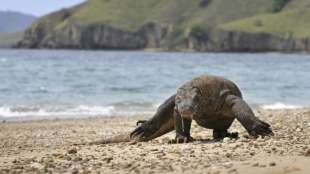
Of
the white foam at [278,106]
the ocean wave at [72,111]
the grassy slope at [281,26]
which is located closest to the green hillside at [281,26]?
the grassy slope at [281,26]

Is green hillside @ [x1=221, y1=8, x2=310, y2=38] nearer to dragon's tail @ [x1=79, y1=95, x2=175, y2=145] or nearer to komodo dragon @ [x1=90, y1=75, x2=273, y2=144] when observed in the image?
dragon's tail @ [x1=79, y1=95, x2=175, y2=145]

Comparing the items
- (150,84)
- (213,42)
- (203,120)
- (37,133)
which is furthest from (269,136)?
(213,42)

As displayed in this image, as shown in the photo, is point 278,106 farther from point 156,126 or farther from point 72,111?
point 156,126

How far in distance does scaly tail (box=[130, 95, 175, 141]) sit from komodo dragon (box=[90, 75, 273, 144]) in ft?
0.05

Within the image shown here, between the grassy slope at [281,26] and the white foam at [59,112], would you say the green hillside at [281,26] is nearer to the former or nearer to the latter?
the grassy slope at [281,26]

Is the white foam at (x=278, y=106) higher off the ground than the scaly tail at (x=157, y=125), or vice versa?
the scaly tail at (x=157, y=125)

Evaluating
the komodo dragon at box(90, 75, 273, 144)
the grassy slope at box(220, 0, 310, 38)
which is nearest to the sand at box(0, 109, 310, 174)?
the komodo dragon at box(90, 75, 273, 144)

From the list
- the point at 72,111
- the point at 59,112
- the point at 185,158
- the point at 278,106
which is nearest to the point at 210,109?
the point at 185,158

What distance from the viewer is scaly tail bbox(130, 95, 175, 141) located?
41.3 ft

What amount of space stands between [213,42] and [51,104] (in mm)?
166589

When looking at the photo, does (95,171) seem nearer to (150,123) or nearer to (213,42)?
(150,123)

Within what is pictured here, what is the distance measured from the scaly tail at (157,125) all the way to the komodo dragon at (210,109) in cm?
2

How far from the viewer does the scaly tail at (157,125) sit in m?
12.6

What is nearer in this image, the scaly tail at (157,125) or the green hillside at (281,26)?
the scaly tail at (157,125)
